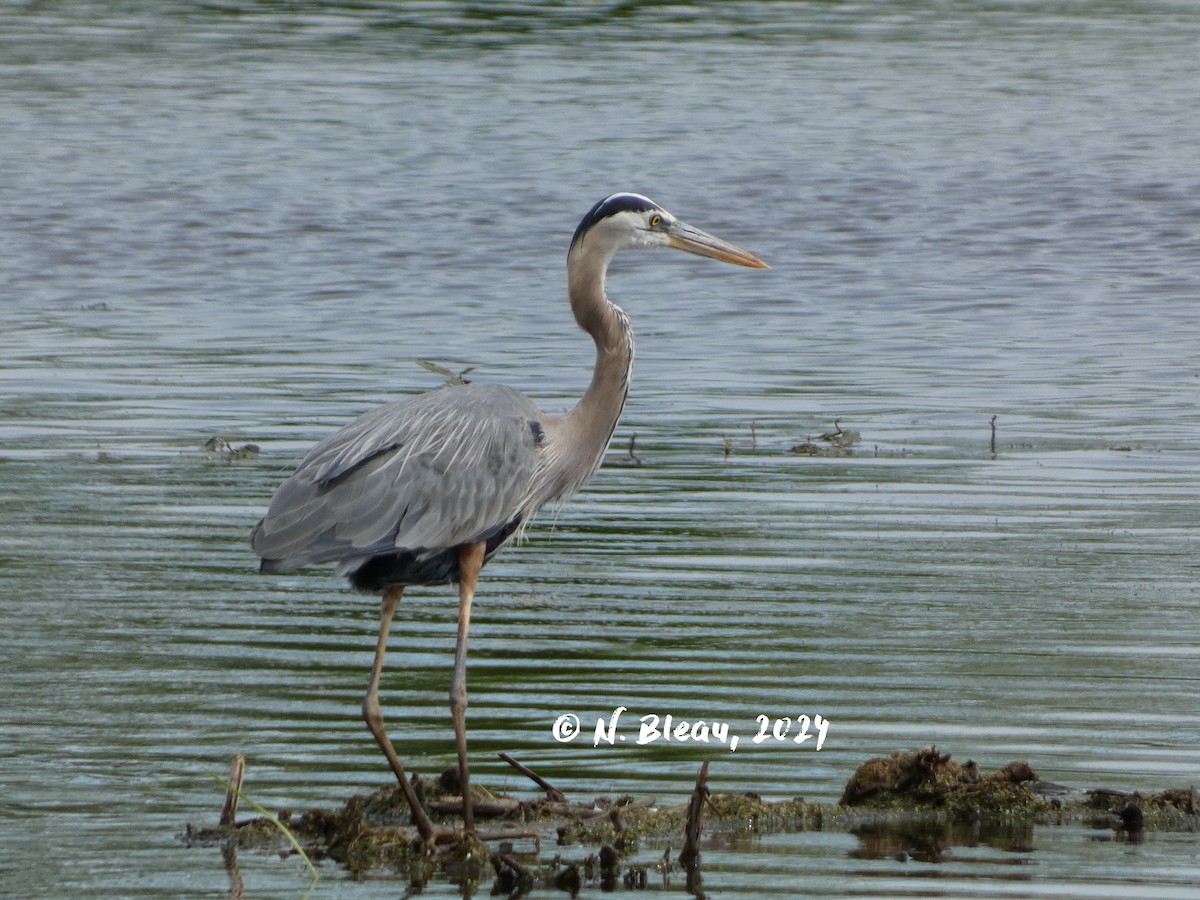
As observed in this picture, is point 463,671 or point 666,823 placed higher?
point 463,671

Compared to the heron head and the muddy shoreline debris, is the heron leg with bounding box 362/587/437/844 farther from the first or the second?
the heron head

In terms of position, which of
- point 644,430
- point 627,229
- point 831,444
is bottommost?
point 644,430

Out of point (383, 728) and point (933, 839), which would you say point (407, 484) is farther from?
point (933, 839)

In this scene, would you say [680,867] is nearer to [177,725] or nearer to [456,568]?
[456,568]

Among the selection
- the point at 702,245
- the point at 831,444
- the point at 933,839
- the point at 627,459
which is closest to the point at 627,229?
the point at 702,245

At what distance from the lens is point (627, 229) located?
25.4ft

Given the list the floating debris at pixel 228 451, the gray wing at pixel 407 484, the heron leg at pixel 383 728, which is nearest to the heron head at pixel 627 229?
the gray wing at pixel 407 484

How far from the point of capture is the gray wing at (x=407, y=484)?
6.65 meters

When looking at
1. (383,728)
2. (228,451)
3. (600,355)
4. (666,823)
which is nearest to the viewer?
(666,823)

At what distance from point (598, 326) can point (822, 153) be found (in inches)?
715

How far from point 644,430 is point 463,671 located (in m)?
5.83

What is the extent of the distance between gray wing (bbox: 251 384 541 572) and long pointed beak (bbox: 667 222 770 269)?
103 cm

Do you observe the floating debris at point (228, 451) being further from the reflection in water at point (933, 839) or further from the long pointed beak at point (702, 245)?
the reflection in water at point (933, 839)

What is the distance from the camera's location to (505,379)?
45.6 feet
